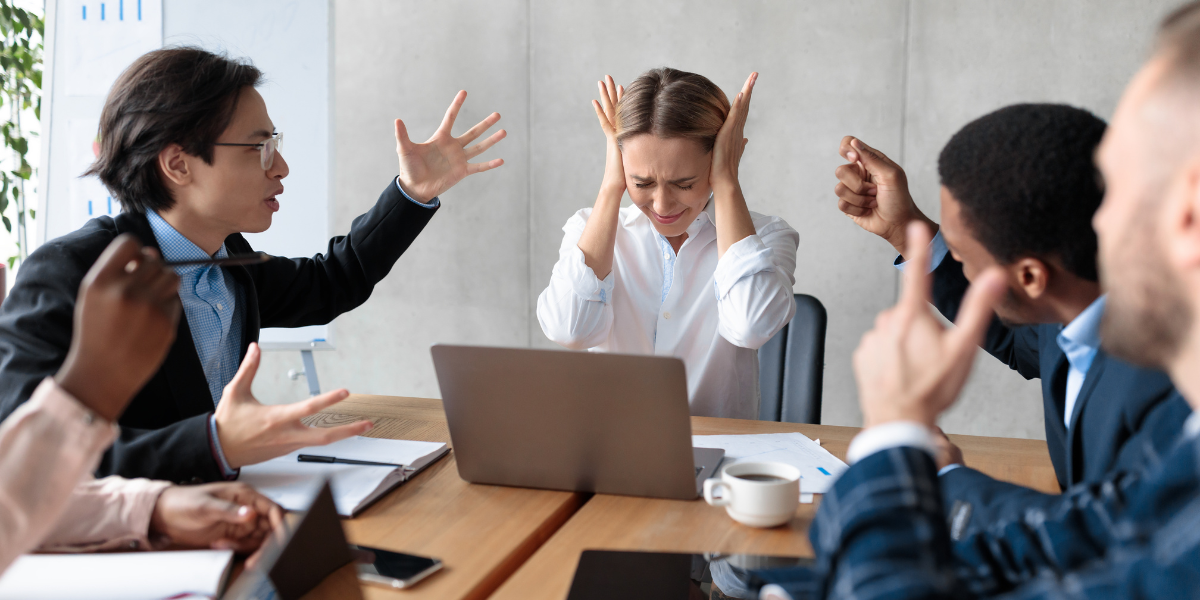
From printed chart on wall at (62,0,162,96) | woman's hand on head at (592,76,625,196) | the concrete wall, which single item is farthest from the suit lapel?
printed chart on wall at (62,0,162,96)

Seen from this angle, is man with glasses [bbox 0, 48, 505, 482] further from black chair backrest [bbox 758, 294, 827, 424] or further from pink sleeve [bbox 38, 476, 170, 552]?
black chair backrest [bbox 758, 294, 827, 424]

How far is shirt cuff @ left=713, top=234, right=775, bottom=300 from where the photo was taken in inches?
75.4

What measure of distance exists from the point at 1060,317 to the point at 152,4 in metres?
3.24

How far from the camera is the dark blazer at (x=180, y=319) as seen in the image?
1253 mm

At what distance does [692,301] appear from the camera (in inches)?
85.7

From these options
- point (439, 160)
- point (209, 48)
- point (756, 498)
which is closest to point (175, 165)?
point (439, 160)

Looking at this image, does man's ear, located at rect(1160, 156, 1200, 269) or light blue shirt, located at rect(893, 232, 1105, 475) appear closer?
man's ear, located at rect(1160, 156, 1200, 269)

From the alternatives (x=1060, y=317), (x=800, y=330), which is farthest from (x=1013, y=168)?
(x=800, y=330)

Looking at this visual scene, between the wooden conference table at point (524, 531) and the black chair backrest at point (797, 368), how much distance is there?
625 mm

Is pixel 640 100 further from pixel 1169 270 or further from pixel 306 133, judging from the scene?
pixel 306 133

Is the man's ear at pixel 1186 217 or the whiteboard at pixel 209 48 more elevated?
the whiteboard at pixel 209 48

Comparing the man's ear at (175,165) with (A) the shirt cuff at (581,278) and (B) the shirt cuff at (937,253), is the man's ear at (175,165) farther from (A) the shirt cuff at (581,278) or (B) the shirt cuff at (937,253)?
(B) the shirt cuff at (937,253)

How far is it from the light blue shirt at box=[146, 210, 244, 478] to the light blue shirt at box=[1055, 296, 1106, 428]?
1536 millimetres

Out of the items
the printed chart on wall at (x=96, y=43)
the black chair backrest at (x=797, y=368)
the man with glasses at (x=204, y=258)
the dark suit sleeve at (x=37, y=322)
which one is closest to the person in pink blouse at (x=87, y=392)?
the man with glasses at (x=204, y=258)
